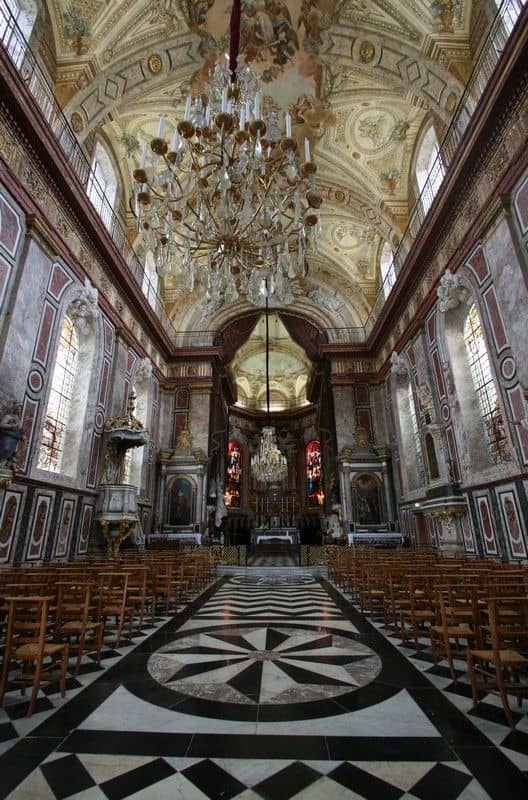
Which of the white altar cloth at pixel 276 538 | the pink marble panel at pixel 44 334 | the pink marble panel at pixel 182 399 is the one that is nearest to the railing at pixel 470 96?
the pink marble panel at pixel 44 334

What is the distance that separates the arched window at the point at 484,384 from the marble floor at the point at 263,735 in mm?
6880

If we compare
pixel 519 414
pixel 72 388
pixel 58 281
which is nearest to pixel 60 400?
pixel 72 388

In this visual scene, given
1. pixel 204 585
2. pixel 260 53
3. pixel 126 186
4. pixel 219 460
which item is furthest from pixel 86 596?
pixel 219 460

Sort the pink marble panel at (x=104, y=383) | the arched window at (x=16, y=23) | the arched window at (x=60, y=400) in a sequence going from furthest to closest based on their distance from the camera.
→ the pink marble panel at (x=104, y=383), the arched window at (x=60, y=400), the arched window at (x=16, y=23)

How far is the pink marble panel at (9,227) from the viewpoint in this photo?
25.5ft

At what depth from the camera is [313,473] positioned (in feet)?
100.0

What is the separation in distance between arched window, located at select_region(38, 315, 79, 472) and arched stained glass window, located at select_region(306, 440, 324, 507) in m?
20.4

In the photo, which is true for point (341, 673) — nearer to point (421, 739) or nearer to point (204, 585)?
point (421, 739)

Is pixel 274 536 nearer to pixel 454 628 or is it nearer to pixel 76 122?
pixel 454 628

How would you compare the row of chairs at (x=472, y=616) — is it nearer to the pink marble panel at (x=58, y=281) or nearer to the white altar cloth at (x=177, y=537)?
the pink marble panel at (x=58, y=281)

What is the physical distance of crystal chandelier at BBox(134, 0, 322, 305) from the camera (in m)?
6.66

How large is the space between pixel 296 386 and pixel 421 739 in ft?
105

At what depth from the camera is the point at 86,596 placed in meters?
3.87

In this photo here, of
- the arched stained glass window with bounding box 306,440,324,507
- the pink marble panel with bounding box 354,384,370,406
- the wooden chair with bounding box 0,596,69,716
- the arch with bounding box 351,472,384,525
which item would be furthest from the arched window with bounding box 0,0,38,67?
the arched stained glass window with bounding box 306,440,324,507
